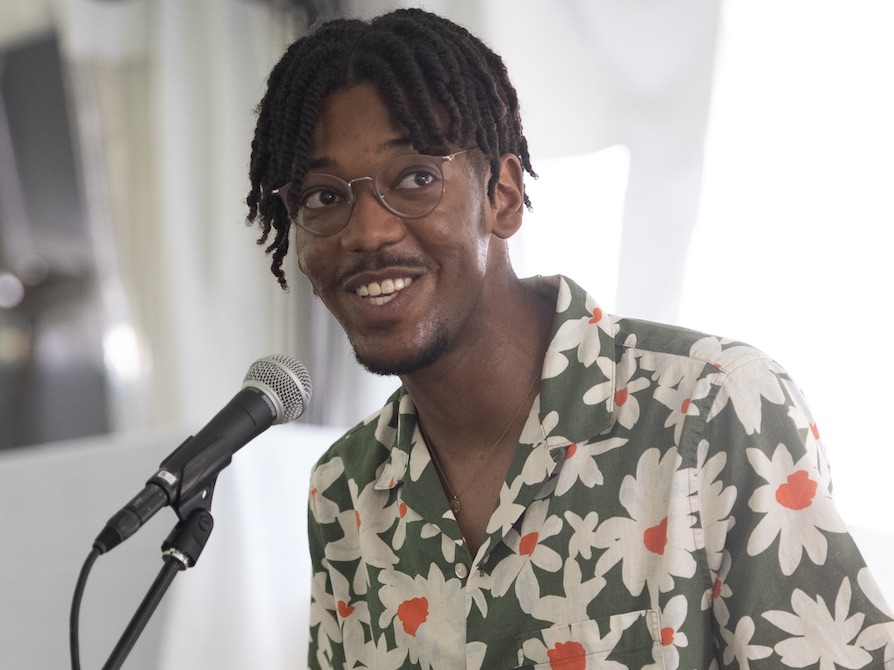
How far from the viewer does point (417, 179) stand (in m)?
1.42

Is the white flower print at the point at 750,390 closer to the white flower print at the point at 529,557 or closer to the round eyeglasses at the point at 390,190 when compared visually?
the white flower print at the point at 529,557

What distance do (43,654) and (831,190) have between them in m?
1.85

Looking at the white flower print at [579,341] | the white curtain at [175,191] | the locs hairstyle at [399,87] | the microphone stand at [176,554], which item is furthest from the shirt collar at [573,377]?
the white curtain at [175,191]

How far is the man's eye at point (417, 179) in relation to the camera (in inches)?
55.7

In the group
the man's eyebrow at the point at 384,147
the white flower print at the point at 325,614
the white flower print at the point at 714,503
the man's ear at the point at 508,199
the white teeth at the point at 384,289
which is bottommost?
the white flower print at the point at 325,614

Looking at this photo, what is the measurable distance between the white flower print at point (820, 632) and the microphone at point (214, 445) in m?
0.62

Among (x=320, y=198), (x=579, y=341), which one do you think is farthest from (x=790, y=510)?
(x=320, y=198)

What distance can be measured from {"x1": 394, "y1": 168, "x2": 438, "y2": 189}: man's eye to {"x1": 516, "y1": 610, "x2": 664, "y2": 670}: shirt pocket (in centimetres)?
63

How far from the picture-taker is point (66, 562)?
229 centimetres

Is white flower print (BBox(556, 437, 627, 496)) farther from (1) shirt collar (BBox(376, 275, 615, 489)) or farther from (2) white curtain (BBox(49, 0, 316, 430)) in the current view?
(2) white curtain (BBox(49, 0, 316, 430))

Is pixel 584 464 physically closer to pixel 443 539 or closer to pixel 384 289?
pixel 443 539

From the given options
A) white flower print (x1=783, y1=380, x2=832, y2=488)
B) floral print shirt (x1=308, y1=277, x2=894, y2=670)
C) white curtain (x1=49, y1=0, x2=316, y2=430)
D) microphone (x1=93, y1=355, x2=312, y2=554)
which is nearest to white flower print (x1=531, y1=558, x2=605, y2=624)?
floral print shirt (x1=308, y1=277, x2=894, y2=670)

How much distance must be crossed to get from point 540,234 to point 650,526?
106 centimetres

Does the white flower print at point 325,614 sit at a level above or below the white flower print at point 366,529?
below
